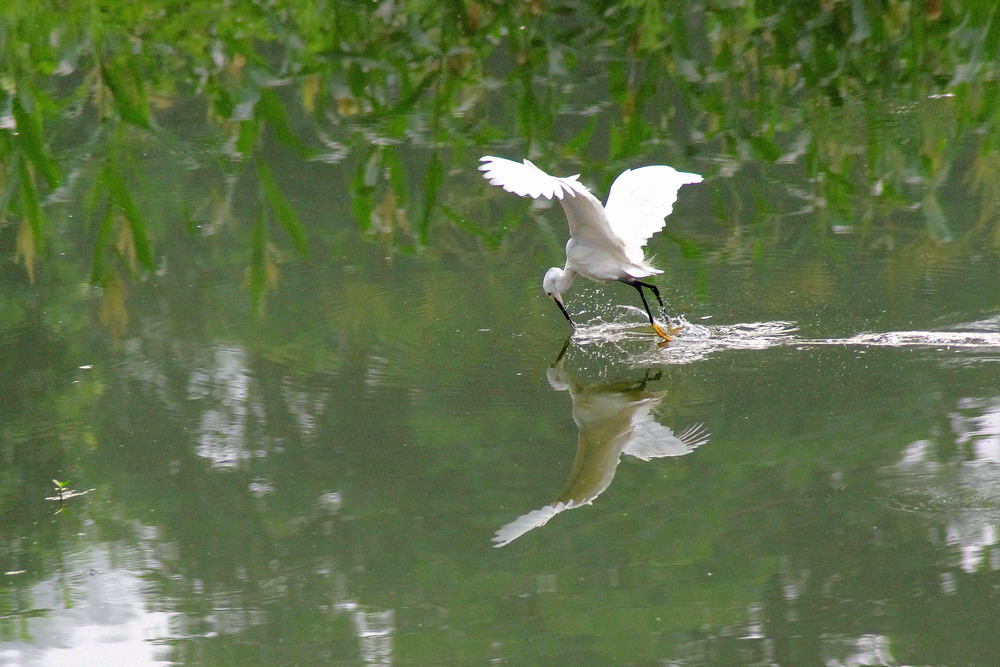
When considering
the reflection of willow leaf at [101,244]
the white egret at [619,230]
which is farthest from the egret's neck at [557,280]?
the reflection of willow leaf at [101,244]

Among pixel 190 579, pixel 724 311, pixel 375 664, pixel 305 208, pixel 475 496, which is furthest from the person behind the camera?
pixel 305 208

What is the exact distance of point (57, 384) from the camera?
5.36 meters

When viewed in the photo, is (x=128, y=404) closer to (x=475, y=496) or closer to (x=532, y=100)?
(x=475, y=496)

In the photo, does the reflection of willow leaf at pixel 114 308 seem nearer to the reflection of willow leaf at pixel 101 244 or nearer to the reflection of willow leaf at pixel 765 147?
the reflection of willow leaf at pixel 101 244

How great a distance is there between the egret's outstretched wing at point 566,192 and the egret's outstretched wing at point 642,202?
13 cm

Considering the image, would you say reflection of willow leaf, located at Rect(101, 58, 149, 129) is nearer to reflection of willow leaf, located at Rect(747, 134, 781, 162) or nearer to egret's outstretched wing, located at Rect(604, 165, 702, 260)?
reflection of willow leaf, located at Rect(747, 134, 781, 162)

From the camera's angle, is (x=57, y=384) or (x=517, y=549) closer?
(x=517, y=549)

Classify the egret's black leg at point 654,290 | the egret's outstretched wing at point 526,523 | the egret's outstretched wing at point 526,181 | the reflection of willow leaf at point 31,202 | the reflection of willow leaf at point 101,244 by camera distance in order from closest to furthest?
the egret's outstretched wing at point 526,523, the egret's outstretched wing at point 526,181, the egret's black leg at point 654,290, the reflection of willow leaf at point 101,244, the reflection of willow leaf at point 31,202

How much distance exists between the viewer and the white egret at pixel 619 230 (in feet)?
18.2

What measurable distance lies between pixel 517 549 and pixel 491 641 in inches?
20.2

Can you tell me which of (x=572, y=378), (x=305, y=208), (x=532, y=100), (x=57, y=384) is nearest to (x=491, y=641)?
(x=572, y=378)

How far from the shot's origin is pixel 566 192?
516cm

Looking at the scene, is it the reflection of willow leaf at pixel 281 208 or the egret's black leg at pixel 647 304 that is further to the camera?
the reflection of willow leaf at pixel 281 208

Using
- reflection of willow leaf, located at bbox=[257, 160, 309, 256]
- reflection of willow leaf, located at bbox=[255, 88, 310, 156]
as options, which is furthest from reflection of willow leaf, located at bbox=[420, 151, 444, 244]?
reflection of willow leaf, located at bbox=[255, 88, 310, 156]
